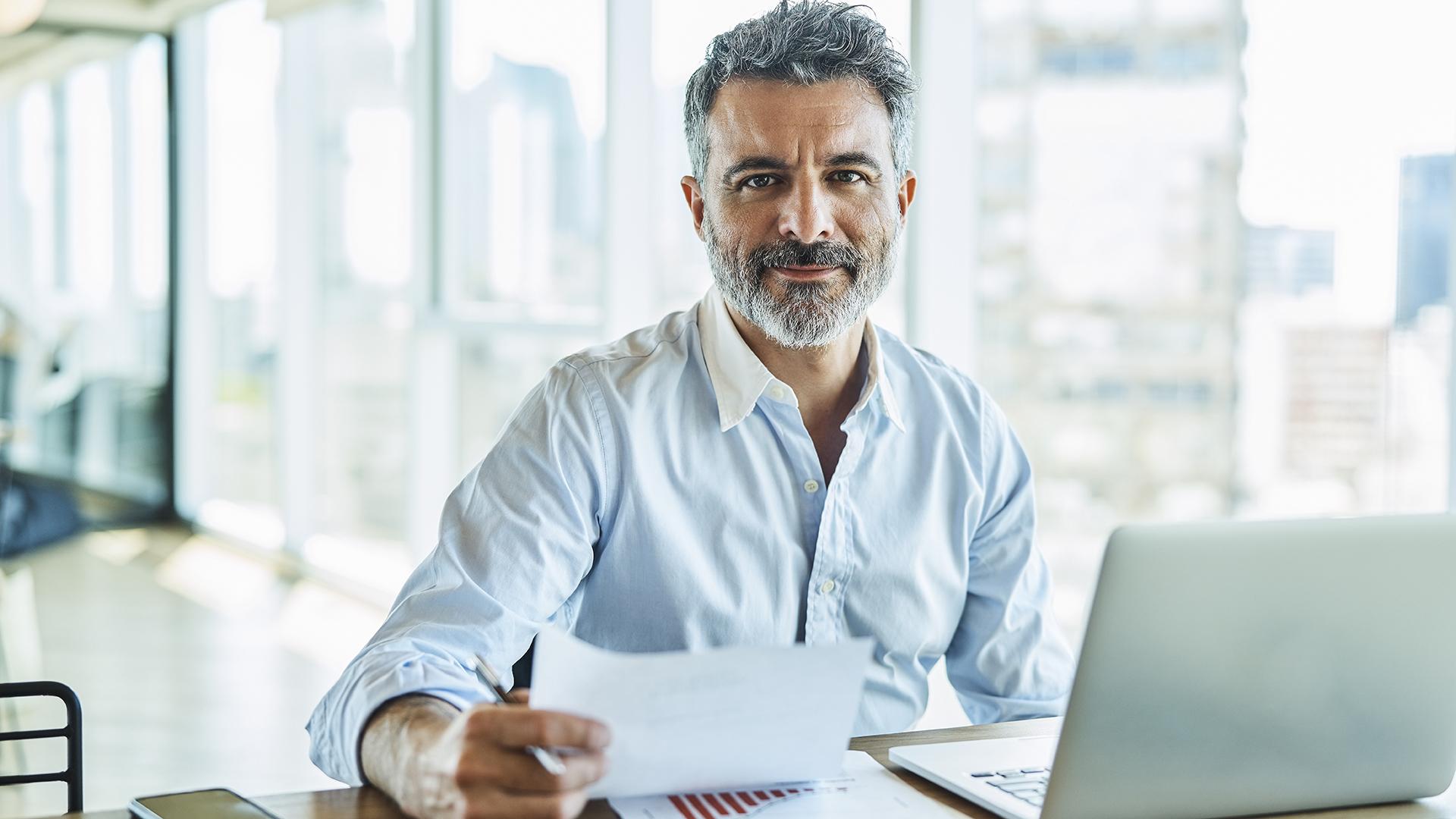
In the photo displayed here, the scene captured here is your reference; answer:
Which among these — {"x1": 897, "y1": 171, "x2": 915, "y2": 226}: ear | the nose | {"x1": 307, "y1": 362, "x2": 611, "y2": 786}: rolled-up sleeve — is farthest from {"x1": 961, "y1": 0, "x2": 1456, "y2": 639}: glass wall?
{"x1": 307, "y1": 362, "x2": 611, "y2": 786}: rolled-up sleeve

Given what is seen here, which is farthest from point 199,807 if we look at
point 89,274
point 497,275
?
point 89,274

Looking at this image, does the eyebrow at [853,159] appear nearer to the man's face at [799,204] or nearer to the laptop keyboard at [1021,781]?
the man's face at [799,204]

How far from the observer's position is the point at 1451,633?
1.00 meters

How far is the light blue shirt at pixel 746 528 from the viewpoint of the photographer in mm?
1357

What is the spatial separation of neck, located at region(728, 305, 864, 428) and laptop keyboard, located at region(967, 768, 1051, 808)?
0.55 meters

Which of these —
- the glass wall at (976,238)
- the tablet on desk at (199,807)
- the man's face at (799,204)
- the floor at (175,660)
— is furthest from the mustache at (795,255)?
the floor at (175,660)

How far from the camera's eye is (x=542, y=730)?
0.88 meters

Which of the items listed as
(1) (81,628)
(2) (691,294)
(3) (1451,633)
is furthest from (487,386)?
(3) (1451,633)

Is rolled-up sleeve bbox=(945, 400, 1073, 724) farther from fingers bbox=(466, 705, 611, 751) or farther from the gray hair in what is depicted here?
fingers bbox=(466, 705, 611, 751)

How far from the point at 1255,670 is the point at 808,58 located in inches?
33.9

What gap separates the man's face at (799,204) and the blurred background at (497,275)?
0.24 metres

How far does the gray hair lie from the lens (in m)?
1.51

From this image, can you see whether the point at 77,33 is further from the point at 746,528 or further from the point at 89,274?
the point at 746,528

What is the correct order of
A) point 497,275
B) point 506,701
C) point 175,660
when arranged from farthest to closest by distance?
point 497,275 → point 175,660 → point 506,701
